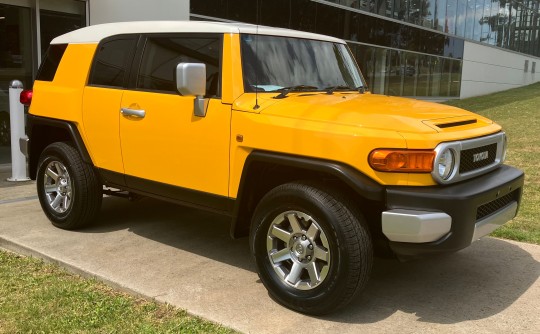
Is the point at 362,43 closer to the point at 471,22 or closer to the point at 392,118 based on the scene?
the point at 471,22

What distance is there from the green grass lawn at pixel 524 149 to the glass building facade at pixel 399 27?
2.62 m

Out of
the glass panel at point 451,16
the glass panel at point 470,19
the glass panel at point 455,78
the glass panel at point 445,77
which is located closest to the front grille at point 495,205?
the glass panel at point 445,77

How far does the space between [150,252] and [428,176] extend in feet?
8.31

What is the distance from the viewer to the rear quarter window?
5.38 meters

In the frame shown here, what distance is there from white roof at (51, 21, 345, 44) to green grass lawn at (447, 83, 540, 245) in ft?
8.85

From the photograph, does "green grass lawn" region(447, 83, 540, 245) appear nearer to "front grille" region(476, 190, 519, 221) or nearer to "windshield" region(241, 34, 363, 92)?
"front grille" region(476, 190, 519, 221)

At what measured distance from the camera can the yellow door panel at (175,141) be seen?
400 cm

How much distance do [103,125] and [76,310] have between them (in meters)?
1.78

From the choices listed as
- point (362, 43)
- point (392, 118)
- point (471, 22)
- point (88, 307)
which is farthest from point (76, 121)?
point (471, 22)

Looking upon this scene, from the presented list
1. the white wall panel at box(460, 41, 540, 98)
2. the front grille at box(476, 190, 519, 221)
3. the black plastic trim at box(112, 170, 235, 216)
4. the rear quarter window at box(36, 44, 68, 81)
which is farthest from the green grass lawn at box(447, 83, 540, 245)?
the rear quarter window at box(36, 44, 68, 81)

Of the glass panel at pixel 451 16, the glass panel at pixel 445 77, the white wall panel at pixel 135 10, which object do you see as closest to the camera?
the white wall panel at pixel 135 10

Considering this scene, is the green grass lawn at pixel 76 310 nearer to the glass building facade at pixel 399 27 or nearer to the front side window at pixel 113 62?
the front side window at pixel 113 62

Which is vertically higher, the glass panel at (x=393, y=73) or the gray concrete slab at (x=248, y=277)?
the glass panel at (x=393, y=73)

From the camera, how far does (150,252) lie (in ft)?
15.6
